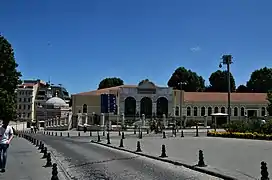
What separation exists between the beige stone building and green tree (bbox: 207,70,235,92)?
2389cm

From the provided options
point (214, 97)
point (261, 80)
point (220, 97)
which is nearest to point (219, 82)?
point (261, 80)

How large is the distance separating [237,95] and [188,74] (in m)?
22.2

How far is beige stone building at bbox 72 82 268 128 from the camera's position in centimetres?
9544

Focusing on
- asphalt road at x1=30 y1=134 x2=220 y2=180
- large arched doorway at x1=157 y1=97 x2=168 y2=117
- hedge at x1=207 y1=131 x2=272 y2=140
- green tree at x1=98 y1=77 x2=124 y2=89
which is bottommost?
asphalt road at x1=30 y1=134 x2=220 y2=180


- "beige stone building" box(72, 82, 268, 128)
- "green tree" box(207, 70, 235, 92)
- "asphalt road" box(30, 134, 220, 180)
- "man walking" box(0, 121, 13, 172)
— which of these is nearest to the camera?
"asphalt road" box(30, 134, 220, 180)

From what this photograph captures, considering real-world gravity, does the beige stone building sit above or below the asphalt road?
above

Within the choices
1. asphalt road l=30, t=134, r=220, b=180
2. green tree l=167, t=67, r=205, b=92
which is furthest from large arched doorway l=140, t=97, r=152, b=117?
asphalt road l=30, t=134, r=220, b=180

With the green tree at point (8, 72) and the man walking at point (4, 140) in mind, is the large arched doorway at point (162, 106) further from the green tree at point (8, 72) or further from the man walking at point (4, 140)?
the man walking at point (4, 140)

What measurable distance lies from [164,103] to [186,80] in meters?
27.3

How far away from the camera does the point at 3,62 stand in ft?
171

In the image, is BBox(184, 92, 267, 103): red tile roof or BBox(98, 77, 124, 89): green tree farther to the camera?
BBox(98, 77, 124, 89): green tree

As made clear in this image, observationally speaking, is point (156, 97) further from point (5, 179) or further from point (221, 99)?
point (5, 179)

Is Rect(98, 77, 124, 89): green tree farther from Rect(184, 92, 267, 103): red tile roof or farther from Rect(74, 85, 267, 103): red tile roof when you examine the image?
Rect(184, 92, 267, 103): red tile roof

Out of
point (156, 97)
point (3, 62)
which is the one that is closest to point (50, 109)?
point (156, 97)
